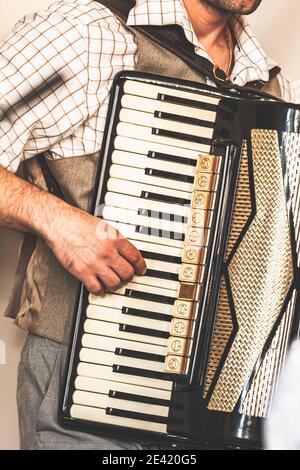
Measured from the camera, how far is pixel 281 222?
1406 mm

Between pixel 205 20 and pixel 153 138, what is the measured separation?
445mm

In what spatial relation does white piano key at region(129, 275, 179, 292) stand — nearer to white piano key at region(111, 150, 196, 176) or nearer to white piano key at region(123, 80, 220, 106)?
white piano key at region(111, 150, 196, 176)

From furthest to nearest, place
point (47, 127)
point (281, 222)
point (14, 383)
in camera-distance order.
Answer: point (14, 383), point (47, 127), point (281, 222)

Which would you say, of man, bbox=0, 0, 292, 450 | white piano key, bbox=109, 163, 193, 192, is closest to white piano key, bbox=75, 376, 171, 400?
man, bbox=0, 0, 292, 450

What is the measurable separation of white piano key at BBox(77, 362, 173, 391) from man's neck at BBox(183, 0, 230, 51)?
730 millimetres

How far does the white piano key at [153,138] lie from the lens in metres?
1.42

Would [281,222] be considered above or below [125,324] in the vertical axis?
above

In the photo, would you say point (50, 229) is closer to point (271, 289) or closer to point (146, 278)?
point (146, 278)

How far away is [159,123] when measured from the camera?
1.42 meters

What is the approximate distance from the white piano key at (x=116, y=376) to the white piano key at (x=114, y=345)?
0.03 meters

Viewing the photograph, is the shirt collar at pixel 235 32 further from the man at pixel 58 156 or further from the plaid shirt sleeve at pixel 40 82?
the plaid shirt sleeve at pixel 40 82

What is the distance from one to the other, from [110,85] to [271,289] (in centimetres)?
48

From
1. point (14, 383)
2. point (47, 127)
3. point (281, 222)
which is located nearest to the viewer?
point (281, 222)

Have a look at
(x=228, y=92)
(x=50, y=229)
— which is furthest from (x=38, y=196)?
(x=228, y=92)
